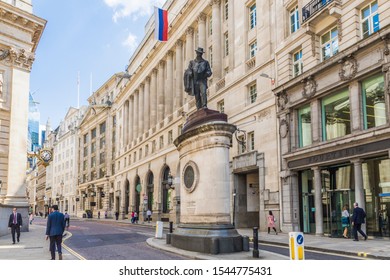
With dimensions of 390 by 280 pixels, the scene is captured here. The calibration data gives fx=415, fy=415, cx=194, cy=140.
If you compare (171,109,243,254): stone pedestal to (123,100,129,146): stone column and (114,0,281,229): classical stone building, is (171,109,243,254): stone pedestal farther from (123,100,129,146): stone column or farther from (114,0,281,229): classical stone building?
(123,100,129,146): stone column

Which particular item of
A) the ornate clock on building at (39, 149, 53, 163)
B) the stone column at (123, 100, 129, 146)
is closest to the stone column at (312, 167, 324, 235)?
the ornate clock on building at (39, 149, 53, 163)

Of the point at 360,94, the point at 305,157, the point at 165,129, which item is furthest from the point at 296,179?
the point at 165,129

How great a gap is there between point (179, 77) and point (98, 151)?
39.1 m

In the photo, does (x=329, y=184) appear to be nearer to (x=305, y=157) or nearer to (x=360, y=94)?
(x=305, y=157)

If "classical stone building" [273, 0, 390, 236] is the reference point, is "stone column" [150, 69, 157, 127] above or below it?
above

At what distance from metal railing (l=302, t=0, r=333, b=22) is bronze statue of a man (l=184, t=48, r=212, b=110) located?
10197 mm

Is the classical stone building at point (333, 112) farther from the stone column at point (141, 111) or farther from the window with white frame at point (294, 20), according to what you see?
the stone column at point (141, 111)

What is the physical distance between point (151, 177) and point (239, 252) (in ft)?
129

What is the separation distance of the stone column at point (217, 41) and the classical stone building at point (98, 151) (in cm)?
3048

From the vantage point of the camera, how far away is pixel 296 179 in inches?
973

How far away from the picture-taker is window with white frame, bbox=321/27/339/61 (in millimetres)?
21922

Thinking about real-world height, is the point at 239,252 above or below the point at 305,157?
below

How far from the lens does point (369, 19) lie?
65.0 ft
